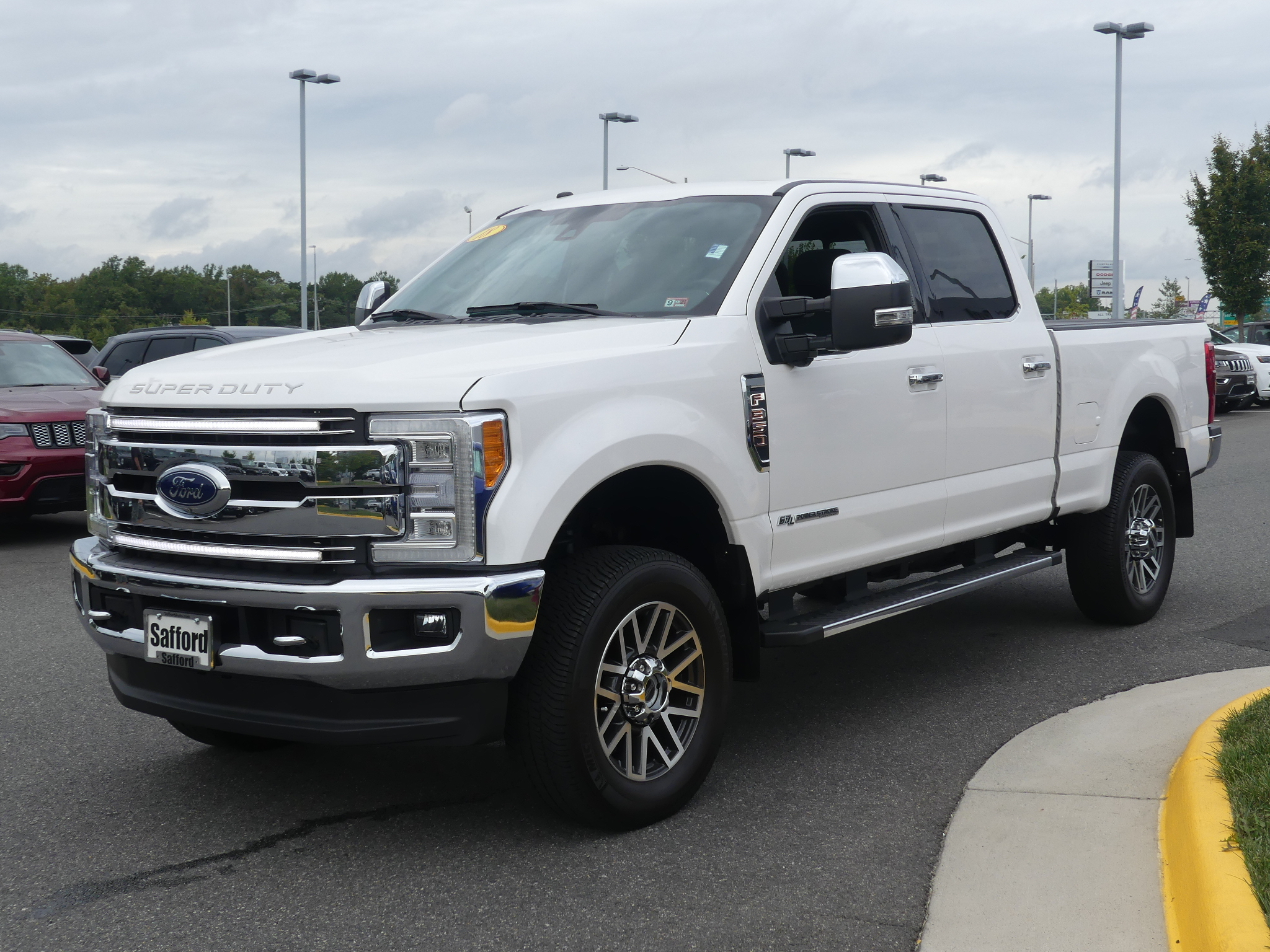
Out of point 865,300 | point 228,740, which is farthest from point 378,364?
point 228,740

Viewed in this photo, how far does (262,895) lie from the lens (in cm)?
365

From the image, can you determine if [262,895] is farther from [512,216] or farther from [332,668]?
[512,216]

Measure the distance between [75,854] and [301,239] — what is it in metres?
37.3

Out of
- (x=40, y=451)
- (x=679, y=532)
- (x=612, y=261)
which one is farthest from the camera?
(x=40, y=451)

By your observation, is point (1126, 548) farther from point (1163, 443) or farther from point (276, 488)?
point (276, 488)

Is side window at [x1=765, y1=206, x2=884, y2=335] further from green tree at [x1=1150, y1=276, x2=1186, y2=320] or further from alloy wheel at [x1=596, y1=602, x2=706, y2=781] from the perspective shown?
green tree at [x1=1150, y1=276, x2=1186, y2=320]

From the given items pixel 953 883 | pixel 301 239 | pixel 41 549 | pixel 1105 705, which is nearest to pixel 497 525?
pixel 953 883

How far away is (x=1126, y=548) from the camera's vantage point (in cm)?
678

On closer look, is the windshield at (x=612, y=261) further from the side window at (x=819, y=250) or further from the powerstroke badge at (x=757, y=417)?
the powerstroke badge at (x=757, y=417)

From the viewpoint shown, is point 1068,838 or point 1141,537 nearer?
point 1068,838

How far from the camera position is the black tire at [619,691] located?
12.6ft

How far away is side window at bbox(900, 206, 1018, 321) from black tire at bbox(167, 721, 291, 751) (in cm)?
312

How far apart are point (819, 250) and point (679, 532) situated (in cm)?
136

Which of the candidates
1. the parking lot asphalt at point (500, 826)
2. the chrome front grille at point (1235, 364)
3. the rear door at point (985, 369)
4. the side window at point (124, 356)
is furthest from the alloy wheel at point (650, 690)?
the chrome front grille at point (1235, 364)
